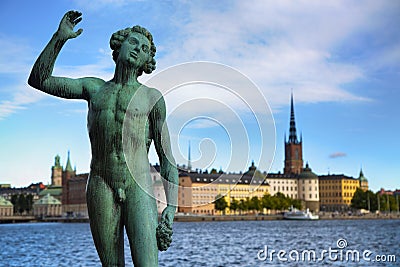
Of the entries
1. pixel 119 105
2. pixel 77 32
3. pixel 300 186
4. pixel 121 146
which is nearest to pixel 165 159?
pixel 121 146

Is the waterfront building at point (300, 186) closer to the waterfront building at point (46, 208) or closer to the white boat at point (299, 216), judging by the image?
the white boat at point (299, 216)

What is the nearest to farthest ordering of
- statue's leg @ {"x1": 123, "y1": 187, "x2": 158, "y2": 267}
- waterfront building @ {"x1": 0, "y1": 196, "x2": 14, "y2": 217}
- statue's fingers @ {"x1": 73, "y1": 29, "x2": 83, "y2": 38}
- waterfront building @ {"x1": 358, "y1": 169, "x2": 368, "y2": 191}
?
statue's leg @ {"x1": 123, "y1": 187, "x2": 158, "y2": 267} < statue's fingers @ {"x1": 73, "y1": 29, "x2": 83, "y2": 38} < waterfront building @ {"x1": 0, "y1": 196, "x2": 14, "y2": 217} < waterfront building @ {"x1": 358, "y1": 169, "x2": 368, "y2": 191}

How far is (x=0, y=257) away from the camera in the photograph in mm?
32406

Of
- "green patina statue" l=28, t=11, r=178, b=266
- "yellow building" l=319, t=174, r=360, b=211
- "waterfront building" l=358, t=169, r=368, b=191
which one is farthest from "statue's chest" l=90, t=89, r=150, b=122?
"waterfront building" l=358, t=169, r=368, b=191

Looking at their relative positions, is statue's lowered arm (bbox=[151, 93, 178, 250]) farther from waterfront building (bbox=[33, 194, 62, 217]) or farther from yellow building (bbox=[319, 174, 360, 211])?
yellow building (bbox=[319, 174, 360, 211])

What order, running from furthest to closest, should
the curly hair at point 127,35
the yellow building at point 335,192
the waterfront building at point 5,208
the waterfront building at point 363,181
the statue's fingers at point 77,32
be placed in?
the waterfront building at point 363,181
the yellow building at point 335,192
the waterfront building at point 5,208
the curly hair at point 127,35
the statue's fingers at point 77,32

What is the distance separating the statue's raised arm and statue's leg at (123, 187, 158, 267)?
806 millimetres

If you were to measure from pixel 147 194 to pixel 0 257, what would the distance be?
100 ft

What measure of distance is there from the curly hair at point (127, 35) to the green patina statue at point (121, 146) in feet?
0.03

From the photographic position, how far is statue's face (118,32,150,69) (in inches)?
169

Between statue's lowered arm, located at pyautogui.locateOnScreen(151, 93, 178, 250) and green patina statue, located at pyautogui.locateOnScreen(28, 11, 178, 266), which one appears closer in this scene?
green patina statue, located at pyautogui.locateOnScreen(28, 11, 178, 266)

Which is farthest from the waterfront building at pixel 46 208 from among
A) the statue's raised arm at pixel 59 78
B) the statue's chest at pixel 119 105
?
the statue's chest at pixel 119 105

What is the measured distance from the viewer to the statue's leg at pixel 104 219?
13.7 ft

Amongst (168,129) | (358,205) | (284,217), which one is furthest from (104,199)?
(358,205)
